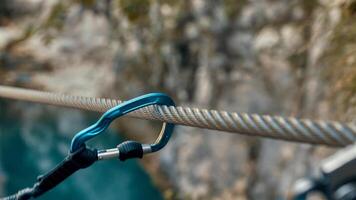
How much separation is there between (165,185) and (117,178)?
1.79 ft

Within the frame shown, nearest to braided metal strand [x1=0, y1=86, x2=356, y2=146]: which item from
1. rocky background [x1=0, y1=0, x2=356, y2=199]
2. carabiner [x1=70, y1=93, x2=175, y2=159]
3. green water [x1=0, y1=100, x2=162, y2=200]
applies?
carabiner [x1=70, y1=93, x2=175, y2=159]

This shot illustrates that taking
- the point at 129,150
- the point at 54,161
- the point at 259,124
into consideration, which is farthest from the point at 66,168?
the point at 54,161

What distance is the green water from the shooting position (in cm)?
362

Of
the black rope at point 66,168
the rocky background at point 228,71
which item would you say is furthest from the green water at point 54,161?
the black rope at point 66,168

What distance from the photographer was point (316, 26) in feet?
7.43

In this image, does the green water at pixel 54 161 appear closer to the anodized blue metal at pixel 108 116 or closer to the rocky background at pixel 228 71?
the rocky background at pixel 228 71

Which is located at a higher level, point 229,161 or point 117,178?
point 229,161

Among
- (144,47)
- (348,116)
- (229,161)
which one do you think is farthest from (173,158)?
(348,116)

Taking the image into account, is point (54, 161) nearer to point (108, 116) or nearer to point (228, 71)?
point (228, 71)

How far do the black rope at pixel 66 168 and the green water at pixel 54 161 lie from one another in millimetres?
2916

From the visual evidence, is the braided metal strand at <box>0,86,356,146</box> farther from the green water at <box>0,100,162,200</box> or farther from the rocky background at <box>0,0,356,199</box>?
the green water at <box>0,100,162,200</box>

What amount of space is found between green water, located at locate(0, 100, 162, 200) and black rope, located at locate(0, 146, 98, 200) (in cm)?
292

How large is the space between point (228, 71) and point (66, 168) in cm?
262

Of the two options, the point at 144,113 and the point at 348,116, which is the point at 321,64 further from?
the point at 144,113
